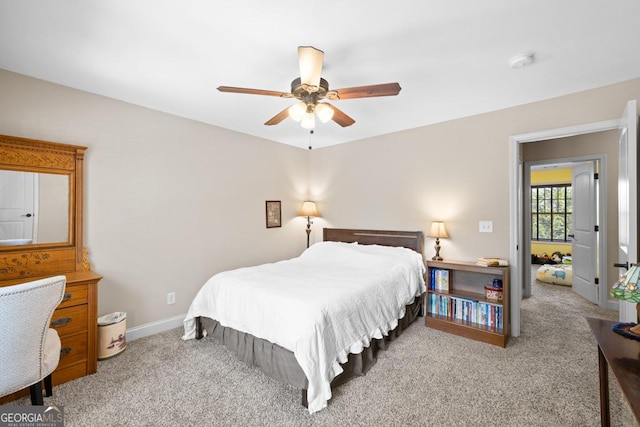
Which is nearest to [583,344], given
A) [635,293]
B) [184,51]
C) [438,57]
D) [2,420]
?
[635,293]

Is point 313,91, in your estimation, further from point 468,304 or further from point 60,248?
point 468,304

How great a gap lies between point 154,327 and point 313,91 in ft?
9.74

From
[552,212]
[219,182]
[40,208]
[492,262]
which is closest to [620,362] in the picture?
[492,262]

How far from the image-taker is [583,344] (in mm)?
2689

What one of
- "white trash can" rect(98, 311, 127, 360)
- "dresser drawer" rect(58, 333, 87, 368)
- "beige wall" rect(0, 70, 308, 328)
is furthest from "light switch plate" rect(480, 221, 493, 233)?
"dresser drawer" rect(58, 333, 87, 368)

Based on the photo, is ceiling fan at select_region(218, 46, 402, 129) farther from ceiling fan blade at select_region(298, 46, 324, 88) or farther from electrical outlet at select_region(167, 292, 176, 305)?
electrical outlet at select_region(167, 292, 176, 305)

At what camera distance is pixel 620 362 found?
1.18 meters

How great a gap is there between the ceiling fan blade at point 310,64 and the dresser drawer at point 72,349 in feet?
8.64

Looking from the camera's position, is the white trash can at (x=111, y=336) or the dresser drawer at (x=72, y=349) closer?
the dresser drawer at (x=72, y=349)

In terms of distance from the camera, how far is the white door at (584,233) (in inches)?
157

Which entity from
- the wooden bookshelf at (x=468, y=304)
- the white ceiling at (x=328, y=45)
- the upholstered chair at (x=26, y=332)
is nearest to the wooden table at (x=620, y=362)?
the wooden bookshelf at (x=468, y=304)

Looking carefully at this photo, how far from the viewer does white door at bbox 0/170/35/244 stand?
87.4 inches

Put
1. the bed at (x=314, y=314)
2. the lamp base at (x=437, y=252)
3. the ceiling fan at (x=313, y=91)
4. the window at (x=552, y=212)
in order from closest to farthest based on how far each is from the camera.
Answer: the ceiling fan at (x=313, y=91) < the bed at (x=314, y=314) < the lamp base at (x=437, y=252) < the window at (x=552, y=212)

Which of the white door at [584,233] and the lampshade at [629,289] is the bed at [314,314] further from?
the white door at [584,233]
